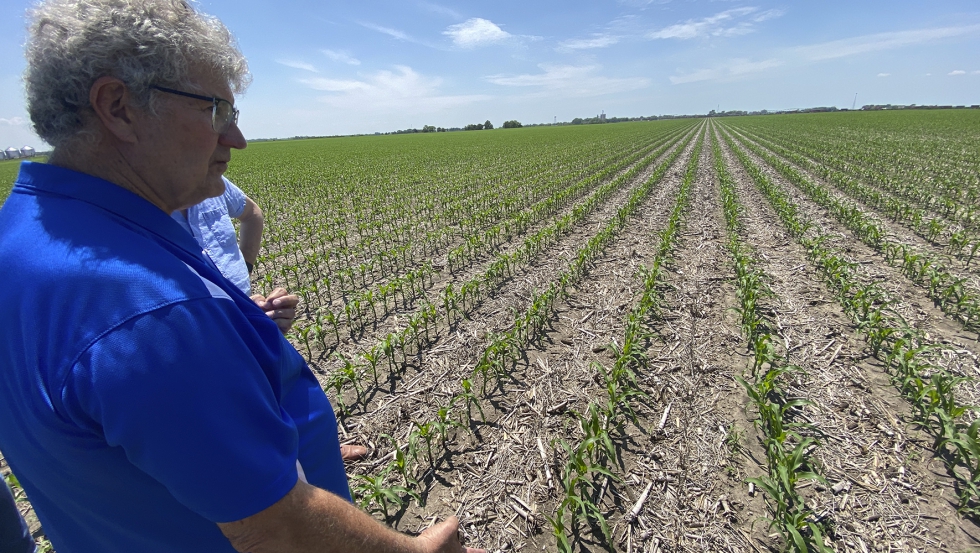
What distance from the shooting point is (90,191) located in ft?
3.51

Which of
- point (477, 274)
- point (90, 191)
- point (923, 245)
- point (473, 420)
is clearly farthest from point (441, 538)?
point (923, 245)

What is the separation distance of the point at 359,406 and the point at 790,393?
14.2 feet

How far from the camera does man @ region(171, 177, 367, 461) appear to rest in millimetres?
2256

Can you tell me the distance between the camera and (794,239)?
9258 millimetres

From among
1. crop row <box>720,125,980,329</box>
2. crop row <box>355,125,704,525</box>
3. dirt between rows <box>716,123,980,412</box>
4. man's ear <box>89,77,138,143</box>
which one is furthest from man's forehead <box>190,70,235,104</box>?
crop row <box>720,125,980,329</box>

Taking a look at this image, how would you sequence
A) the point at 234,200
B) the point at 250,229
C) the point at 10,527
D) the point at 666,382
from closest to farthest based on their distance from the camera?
1. the point at 10,527
2. the point at 234,200
3. the point at 250,229
4. the point at 666,382

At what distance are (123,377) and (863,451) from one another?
4.87 metres

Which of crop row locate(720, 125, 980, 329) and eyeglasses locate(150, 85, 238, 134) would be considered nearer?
eyeglasses locate(150, 85, 238, 134)

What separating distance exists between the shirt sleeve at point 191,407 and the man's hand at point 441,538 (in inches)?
26.9

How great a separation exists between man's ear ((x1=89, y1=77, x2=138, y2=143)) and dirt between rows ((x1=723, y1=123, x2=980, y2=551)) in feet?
14.1

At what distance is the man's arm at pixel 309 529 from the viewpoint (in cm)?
104

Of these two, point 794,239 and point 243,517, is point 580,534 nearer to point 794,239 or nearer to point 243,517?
point 243,517

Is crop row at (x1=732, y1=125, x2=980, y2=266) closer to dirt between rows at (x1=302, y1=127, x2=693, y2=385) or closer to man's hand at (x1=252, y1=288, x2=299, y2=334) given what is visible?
dirt between rows at (x1=302, y1=127, x2=693, y2=385)

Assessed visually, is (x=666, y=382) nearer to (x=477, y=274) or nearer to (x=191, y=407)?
(x=477, y=274)
